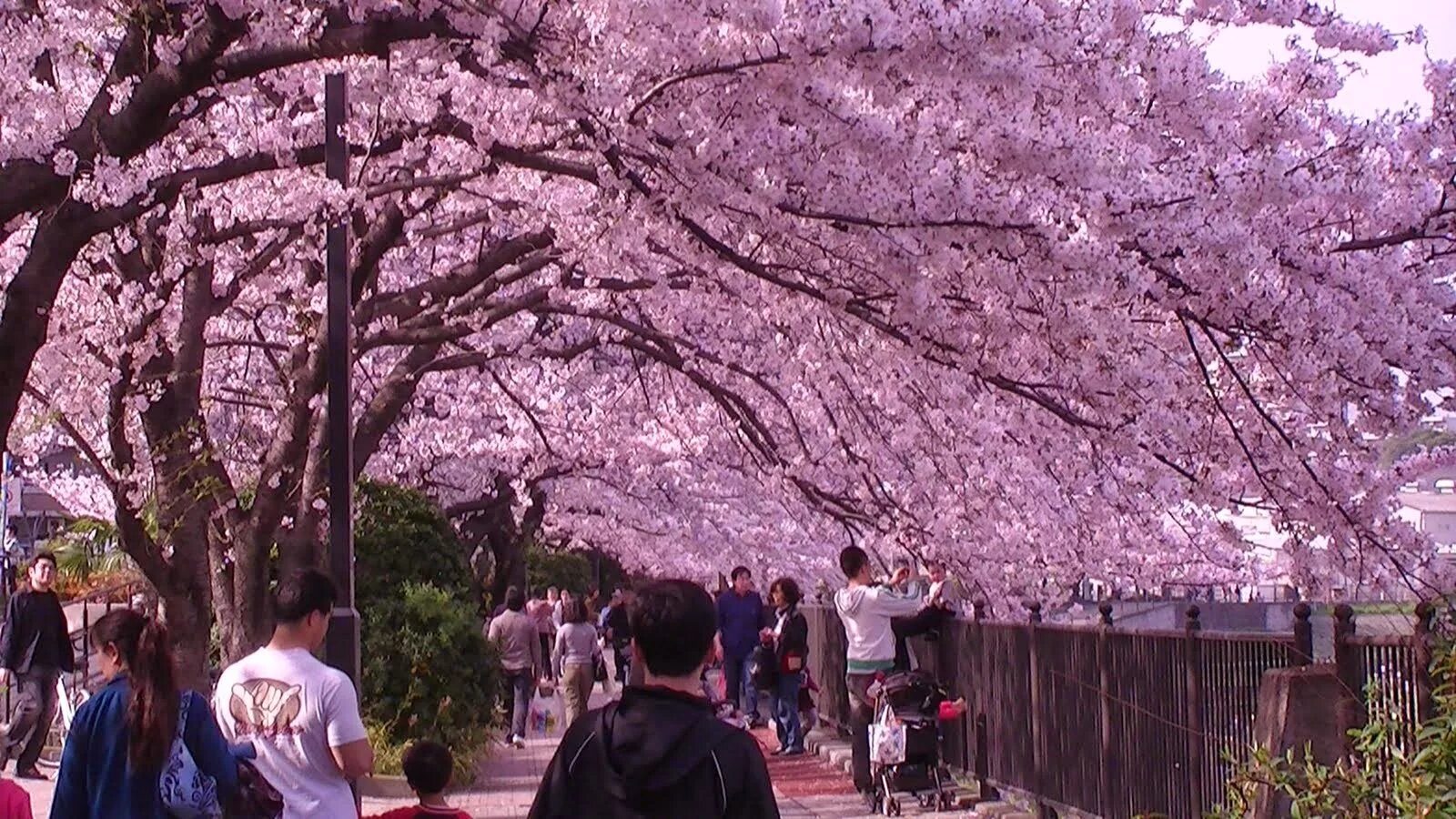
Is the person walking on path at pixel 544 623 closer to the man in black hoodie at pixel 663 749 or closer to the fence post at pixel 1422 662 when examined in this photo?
the fence post at pixel 1422 662

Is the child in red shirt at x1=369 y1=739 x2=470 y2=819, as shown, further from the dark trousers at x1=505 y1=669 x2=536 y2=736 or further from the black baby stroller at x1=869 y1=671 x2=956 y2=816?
the dark trousers at x1=505 y1=669 x2=536 y2=736

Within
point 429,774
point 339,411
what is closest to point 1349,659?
point 429,774

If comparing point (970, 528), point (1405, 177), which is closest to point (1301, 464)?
point (1405, 177)

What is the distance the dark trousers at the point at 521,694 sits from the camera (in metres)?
20.1

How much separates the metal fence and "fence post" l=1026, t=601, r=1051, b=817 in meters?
0.02

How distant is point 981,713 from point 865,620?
180 centimetres

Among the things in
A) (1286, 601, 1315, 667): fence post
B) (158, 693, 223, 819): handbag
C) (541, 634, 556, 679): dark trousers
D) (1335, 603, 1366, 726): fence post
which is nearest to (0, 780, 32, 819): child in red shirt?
(158, 693, 223, 819): handbag

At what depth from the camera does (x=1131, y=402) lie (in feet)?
31.0

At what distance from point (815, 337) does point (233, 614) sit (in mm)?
4588

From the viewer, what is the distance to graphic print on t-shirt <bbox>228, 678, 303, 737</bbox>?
6.10 meters

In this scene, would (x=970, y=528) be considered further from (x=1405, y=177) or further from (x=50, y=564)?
(x=50, y=564)

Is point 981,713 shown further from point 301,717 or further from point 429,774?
point 301,717

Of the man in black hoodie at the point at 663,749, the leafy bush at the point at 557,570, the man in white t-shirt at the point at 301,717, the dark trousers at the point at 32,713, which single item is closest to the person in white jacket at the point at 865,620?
the dark trousers at the point at 32,713

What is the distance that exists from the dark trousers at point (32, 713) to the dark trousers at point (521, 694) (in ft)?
19.5
